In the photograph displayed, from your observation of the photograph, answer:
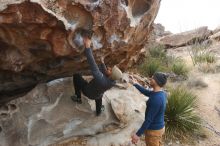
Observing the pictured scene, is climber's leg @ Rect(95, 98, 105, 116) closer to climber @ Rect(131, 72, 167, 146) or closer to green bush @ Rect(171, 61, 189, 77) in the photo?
climber @ Rect(131, 72, 167, 146)

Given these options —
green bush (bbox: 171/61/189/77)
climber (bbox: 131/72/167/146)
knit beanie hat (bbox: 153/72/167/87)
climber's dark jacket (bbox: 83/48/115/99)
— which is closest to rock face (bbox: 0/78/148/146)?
climber's dark jacket (bbox: 83/48/115/99)

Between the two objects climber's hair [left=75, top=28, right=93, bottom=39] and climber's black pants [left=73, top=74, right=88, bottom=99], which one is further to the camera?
climber's black pants [left=73, top=74, right=88, bottom=99]

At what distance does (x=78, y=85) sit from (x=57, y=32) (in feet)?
5.25

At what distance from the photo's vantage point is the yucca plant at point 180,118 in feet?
24.1

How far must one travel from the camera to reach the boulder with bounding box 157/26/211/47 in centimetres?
1561

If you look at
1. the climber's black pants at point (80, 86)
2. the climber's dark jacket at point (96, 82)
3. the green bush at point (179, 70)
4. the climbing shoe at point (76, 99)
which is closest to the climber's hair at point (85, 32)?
the climber's dark jacket at point (96, 82)

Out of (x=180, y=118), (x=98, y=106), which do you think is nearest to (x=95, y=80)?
(x=98, y=106)

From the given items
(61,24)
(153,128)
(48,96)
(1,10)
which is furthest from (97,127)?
(1,10)

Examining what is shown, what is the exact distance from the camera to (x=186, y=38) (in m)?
15.8

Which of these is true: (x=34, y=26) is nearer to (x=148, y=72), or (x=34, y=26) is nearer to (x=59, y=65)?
(x=59, y=65)

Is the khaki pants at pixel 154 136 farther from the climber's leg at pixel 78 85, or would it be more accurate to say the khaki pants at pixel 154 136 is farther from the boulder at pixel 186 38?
the boulder at pixel 186 38

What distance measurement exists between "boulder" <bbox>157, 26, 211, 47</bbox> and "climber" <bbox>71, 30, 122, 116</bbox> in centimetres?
951

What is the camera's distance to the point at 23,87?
6523 mm

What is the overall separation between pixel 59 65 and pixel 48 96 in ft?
3.35
